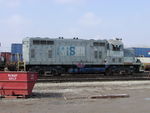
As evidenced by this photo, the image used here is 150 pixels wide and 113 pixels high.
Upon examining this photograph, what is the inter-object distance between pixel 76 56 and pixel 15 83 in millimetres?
16489

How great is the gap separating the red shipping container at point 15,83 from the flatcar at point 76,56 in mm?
14738

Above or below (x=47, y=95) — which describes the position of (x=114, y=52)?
above

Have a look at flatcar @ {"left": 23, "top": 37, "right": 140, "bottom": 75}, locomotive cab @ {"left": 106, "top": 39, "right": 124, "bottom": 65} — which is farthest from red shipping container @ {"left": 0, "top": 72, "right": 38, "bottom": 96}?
locomotive cab @ {"left": 106, "top": 39, "right": 124, "bottom": 65}

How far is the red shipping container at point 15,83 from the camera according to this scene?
522 inches

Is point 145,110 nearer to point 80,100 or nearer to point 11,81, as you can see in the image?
point 80,100

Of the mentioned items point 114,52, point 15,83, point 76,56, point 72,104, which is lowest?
point 72,104

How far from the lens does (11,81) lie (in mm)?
13344

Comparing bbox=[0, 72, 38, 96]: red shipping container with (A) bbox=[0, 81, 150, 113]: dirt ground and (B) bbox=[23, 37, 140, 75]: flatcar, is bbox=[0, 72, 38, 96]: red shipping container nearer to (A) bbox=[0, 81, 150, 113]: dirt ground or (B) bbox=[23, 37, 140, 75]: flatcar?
(A) bbox=[0, 81, 150, 113]: dirt ground

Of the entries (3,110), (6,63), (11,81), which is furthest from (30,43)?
(3,110)

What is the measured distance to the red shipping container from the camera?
13.3m

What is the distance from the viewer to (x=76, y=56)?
29.5 metres

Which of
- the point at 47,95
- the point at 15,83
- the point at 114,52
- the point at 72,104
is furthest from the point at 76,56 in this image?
the point at 72,104

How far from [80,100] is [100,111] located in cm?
280

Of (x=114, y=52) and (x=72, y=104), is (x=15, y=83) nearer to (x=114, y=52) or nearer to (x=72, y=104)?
(x=72, y=104)
